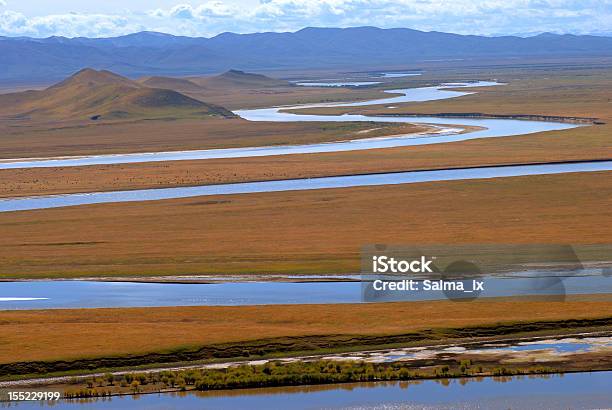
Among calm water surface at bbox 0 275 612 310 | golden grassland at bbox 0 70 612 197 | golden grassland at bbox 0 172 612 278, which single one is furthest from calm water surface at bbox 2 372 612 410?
golden grassland at bbox 0 70 612 197

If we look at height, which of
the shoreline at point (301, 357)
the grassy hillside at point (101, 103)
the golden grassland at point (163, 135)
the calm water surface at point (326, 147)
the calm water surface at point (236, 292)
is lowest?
the shoreline at point (301, 357)

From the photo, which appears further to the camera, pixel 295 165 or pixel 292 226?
pixel 295 165

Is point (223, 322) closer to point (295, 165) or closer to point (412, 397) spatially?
point (412, 397)

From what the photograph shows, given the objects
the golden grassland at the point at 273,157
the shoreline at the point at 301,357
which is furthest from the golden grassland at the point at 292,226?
the shoreline at the point at 301,357

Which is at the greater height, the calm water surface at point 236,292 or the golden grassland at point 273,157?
the golden grassland at point 273,157

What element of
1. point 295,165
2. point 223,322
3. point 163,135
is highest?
point 163,135

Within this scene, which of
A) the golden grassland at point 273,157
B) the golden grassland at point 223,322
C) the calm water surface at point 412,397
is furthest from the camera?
the golden grassland at point 273,157

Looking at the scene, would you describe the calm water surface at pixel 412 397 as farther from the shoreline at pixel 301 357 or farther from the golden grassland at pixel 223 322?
the golden grassland at pixel 223 322

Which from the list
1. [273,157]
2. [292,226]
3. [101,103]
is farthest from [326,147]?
[101,103]
